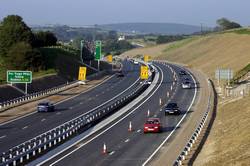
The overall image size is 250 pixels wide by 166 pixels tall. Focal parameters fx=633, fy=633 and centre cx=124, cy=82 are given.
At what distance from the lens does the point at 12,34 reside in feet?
396

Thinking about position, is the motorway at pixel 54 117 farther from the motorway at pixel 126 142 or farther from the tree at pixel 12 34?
the tree at pixel 12 34

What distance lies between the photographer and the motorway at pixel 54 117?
48.5 metres

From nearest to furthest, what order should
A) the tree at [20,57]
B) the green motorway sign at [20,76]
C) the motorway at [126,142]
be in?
the motorway at [126,142] < the green motorway sign at [20,76] < the tree at [20,57]

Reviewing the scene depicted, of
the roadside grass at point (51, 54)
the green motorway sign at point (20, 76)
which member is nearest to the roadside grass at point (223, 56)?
the roadside grass at point (51, 54)

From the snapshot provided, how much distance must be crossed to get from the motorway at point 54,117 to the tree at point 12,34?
68.8 feet

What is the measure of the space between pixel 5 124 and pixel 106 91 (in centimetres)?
4058

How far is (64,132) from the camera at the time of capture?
45.9 meters

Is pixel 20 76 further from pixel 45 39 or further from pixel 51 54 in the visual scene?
pixel 45 39

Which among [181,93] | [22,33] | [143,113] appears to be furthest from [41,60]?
[143,113]

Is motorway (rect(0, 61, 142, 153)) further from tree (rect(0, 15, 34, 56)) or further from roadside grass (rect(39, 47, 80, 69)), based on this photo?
tree (rect(0, 15, 34, 56))

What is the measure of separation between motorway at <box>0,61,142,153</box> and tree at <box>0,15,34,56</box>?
20981 mm

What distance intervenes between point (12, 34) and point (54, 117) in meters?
60.3

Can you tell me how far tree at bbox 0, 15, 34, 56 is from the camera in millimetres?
119812

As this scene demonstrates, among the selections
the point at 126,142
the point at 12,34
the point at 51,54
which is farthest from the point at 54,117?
the point at 51,54
